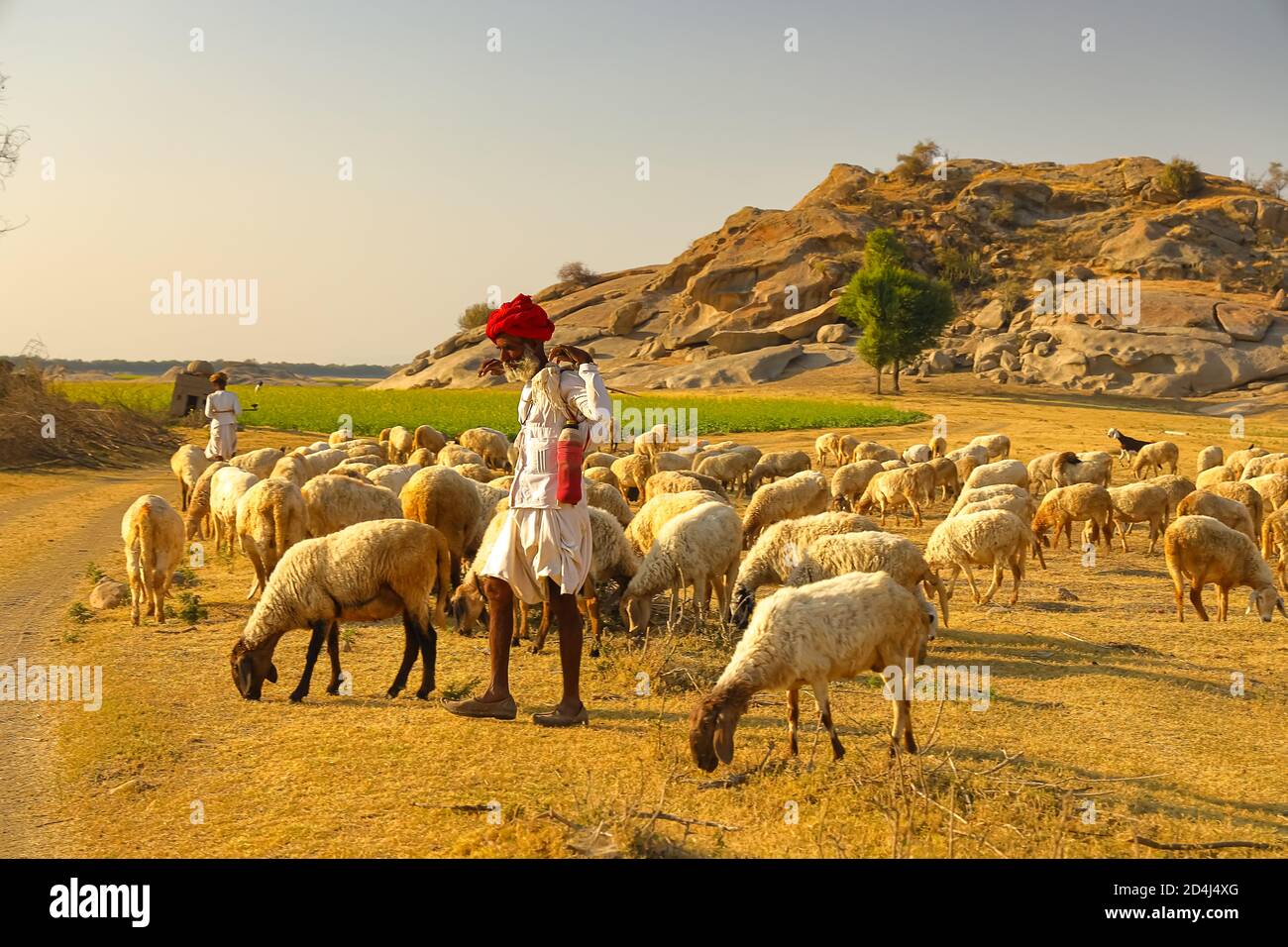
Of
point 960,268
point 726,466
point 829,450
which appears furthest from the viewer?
point 960,268

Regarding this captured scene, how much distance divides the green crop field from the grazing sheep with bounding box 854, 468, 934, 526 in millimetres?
15248

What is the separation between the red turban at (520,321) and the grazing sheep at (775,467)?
47.4 ft

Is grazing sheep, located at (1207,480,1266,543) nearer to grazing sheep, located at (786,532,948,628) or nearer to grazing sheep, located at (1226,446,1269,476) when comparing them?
grazing sheep, located at (1226,446,1269,476)

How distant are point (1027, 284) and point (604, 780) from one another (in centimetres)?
6895

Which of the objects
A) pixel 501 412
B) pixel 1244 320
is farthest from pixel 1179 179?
pixel 501 412

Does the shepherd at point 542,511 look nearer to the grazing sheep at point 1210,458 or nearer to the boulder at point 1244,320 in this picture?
the grazing sheep at point 1210,458

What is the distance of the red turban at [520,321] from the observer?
22.3 ft

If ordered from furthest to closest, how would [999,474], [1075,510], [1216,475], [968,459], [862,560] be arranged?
[968,459], [999,474], [1216,475], [1075,510], [862,560]

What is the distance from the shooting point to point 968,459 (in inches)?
804

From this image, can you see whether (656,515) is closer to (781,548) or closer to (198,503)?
(781,548)

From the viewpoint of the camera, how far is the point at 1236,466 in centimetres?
1806

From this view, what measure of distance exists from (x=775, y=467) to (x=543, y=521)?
1501cm

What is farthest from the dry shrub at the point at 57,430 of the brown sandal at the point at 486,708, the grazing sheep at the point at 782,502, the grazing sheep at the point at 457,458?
the brown sandal at the point at 486,708

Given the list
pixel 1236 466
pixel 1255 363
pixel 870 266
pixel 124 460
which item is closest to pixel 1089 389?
pixel 1255 363
